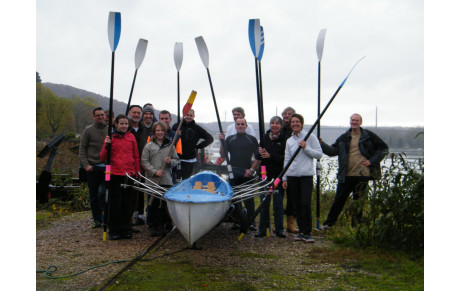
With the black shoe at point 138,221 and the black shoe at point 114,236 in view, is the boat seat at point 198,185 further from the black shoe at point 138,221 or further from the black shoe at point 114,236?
the black shoe at point 138,221

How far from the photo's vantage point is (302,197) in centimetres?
445

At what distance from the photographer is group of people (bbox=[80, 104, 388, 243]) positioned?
4555 mm

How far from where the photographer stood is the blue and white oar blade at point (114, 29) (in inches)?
197

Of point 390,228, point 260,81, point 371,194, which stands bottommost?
point 390,228

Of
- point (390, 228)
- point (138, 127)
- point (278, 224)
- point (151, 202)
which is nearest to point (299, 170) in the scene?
point (278, 224)

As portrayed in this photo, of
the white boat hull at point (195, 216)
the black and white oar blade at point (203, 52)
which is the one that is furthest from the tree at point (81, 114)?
the white boat hull at point (195, 216)

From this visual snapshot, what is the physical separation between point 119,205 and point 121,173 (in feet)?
1.33

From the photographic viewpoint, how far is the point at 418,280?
3127 mm

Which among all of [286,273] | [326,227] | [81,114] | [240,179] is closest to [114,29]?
[240,179]

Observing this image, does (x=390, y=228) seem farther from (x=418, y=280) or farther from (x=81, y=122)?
(x=81, y=122)

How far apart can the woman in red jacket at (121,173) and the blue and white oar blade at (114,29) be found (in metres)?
1.09

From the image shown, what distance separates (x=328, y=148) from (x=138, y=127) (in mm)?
2644

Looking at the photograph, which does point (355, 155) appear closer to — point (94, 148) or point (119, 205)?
point (119, 205)

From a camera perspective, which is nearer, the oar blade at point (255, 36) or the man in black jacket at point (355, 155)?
the man in black jacket at point (355, 155)
